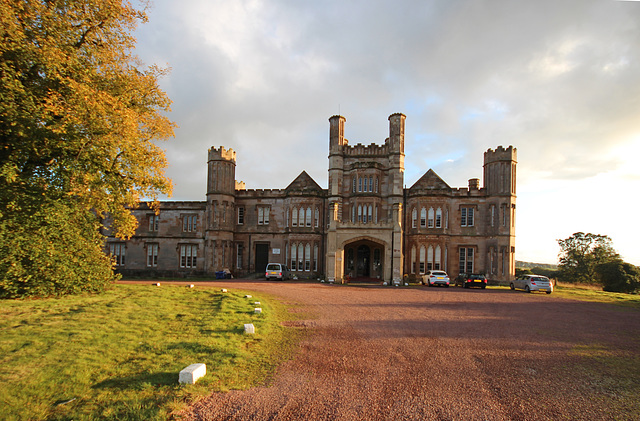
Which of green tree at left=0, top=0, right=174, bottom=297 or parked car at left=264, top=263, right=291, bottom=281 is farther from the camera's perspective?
parked car at left=264, top=263, right=291, bottom=281

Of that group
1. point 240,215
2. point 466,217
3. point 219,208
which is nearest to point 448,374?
point 466,217

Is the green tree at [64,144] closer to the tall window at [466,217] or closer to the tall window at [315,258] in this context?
the tall window at [315,258]

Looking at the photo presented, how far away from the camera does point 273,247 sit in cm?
3972

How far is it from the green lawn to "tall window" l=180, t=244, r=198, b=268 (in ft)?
89.2

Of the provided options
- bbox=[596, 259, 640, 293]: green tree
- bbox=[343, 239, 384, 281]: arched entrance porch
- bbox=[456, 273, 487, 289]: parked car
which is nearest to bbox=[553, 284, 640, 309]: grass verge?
bbox=[456, 273, 487, 289]: parked car

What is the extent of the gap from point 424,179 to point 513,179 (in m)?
8.88

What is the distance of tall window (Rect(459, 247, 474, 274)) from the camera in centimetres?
3553

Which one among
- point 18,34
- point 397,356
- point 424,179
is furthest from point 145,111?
point 424,179

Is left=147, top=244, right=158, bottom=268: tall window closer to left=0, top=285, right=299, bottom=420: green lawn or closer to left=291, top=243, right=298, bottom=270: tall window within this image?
left=291, top=243, right=298, bottom=270: tall window

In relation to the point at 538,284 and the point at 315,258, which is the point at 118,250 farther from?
the point at 538,284

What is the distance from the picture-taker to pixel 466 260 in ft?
117

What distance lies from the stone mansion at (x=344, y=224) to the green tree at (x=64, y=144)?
63.5ft

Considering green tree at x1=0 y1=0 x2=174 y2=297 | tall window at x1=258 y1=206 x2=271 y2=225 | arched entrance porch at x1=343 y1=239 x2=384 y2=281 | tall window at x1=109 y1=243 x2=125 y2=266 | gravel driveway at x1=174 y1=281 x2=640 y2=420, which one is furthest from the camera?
tall window at x1=109 y1=243 x2=125 y2=266

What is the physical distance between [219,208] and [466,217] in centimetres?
2769
